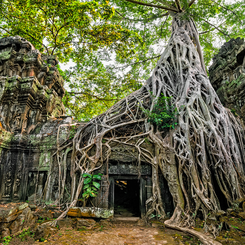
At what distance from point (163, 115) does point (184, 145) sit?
0.85 metres

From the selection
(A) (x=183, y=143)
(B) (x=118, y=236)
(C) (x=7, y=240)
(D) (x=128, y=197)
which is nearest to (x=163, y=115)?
(A) (x=183, y=143)

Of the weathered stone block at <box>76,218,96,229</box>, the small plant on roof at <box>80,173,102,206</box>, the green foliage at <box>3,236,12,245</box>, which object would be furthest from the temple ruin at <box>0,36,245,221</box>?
the green foliage at <box>3,236,12,245</box>

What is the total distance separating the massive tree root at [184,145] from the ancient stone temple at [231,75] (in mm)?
917

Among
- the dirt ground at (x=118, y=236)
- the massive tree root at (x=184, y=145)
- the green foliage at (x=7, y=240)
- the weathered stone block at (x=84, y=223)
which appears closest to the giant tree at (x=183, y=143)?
the massive tree root at (x=184, y=145)

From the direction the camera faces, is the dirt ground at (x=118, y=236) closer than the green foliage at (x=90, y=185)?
Yes

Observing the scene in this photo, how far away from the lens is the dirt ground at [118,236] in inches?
100

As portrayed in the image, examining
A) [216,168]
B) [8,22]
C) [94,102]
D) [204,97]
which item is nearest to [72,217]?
[216,168]

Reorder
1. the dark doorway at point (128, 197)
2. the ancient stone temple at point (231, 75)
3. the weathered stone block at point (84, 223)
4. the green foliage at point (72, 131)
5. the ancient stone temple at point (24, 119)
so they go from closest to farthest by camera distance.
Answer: the weathered stone block at point (84, 223), the ancient stone temple at point (24, 119), the green foliage at point (72, 131), the ancient stone temple at point (231, 75), the dark doorway at point (128, 197)

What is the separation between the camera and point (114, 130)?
4473mm

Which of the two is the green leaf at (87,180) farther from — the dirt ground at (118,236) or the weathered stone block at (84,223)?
the dirt ground at (118,236)

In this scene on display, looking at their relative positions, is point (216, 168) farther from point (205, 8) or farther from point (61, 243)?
point (205, 8)

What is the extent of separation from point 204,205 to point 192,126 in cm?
159

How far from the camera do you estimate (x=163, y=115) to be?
4.30m

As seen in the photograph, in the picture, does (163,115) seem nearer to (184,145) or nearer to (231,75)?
(184,145)
